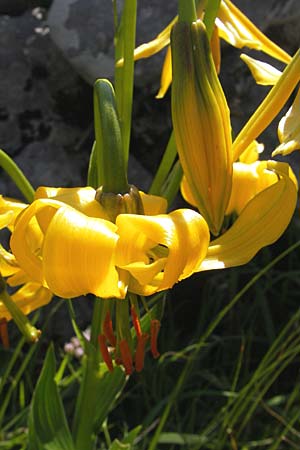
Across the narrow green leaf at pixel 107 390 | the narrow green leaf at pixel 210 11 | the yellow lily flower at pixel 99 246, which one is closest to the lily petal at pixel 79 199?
the yellow lily flower at pixel 99 246

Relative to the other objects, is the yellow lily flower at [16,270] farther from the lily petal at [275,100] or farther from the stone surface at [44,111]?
the stone surface at [44,111]

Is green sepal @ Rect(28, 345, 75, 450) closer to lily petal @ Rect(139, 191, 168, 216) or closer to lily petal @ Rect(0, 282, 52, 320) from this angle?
lily petal @ Rect(0, 282, 52, 320)

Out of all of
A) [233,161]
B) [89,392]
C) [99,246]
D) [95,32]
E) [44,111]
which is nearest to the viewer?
[99,246]

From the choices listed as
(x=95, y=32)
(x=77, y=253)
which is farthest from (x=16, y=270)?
(x=95, y=32)

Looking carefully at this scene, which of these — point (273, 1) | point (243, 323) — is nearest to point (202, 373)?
point (243, 323)

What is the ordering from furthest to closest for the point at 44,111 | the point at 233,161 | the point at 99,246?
the point at 44,111 < the point at 233,161 < the point at 99,246

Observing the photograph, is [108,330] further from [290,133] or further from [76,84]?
[76,84]
